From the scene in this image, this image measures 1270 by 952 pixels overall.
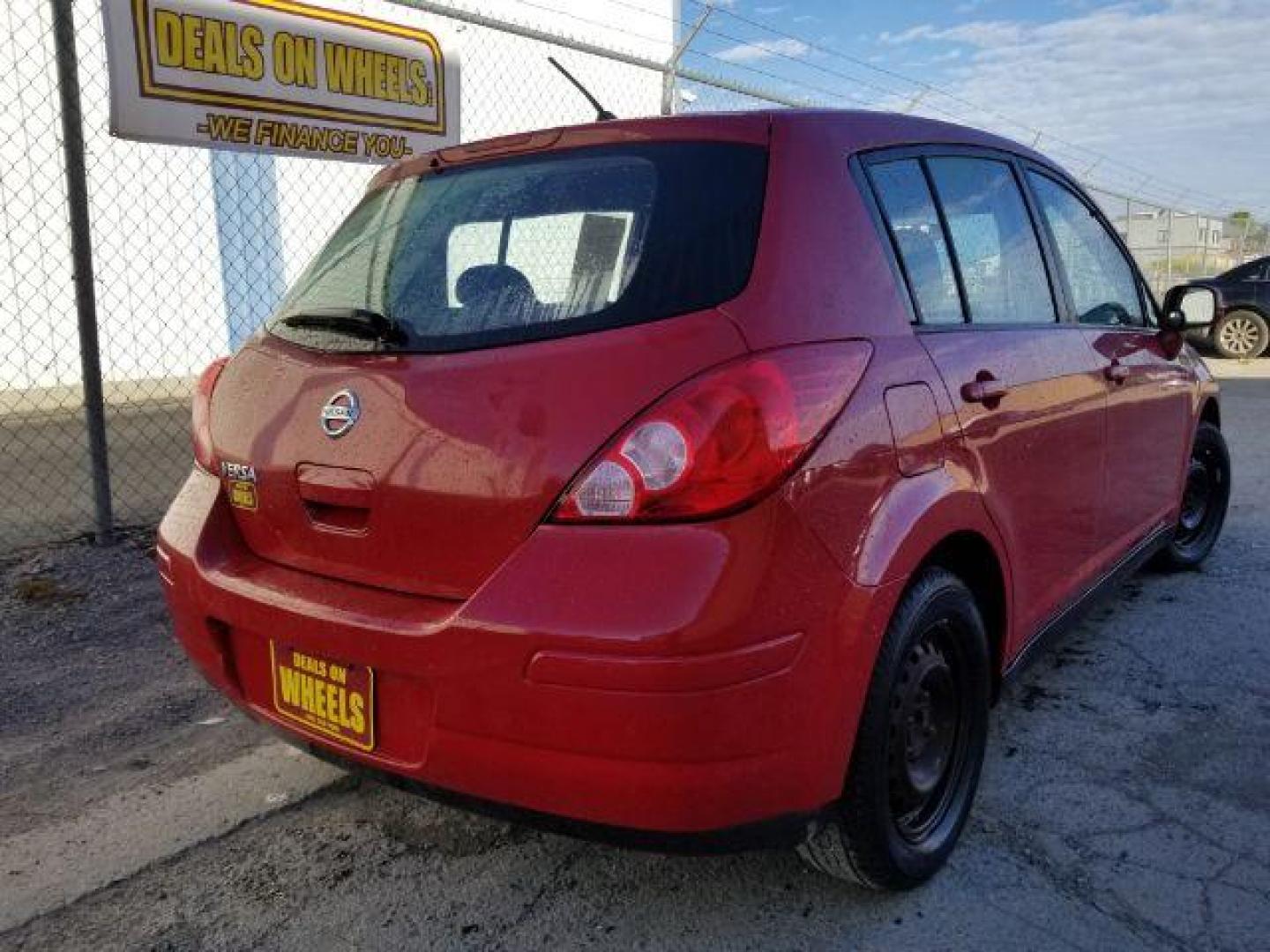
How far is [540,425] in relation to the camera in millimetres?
1872

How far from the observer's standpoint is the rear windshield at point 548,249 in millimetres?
1980

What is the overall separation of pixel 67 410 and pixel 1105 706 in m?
8.76

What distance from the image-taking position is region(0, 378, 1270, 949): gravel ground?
7.18ft

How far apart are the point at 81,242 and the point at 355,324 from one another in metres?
2.68

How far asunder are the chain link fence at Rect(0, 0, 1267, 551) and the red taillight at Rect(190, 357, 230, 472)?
420 centimetres

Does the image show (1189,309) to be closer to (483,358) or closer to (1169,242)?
(483,358)

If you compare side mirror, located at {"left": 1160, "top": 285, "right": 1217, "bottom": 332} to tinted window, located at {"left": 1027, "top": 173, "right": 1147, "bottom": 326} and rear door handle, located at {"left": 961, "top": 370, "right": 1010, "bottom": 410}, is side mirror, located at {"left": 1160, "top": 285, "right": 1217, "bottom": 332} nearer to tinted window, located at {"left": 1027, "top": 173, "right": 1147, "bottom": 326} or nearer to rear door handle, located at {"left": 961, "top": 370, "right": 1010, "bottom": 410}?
tinted window, located at {"left": 1027, "top": 173, "right": 1147, "bottom": 326}

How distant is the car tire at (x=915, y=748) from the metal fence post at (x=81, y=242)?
3.65 m

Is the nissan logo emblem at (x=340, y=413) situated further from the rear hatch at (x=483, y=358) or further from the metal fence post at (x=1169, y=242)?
the metal fence post at (x=1169, y=242)

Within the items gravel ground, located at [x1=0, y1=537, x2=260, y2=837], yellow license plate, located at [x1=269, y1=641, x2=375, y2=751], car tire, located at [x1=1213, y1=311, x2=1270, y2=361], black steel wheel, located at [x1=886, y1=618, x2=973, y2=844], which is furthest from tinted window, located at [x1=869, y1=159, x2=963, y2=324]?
car tire, located at [x1=1213, y1=311, x2=1270, y2=361]

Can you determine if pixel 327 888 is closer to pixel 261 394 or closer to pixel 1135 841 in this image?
pixel 261 394

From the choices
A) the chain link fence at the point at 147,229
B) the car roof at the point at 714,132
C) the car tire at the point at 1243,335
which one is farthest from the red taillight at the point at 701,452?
the car tire at the point at 1243,335

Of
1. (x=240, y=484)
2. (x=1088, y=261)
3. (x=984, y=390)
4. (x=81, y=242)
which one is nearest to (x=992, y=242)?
(x=984, y=390)

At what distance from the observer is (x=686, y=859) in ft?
8.05
